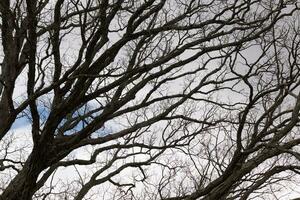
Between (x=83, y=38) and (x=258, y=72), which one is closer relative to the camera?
(x=83, y=38)

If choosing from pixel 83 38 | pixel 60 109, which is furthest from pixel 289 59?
pixel 60 109

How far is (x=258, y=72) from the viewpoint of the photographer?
22.5 ft

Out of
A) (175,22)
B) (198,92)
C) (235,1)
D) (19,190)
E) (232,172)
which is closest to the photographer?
(232,172)

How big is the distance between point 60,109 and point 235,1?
3.36 meters

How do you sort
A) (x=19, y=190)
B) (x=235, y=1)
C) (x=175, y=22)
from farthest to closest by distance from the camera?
(x=175, y=22)
(x=235, y=1)
(x=19, y=190)

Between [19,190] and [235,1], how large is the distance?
429 cm

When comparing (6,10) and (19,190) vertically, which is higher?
(6,10)

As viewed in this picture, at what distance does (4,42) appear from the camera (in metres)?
6.57

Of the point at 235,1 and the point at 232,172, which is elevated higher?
the point at 235,1

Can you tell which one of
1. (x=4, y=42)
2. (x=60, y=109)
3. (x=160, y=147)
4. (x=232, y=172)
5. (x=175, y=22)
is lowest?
(x=232, y=172)

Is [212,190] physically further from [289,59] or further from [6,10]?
[6,10]

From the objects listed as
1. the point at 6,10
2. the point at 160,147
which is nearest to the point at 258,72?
the point at 160,147

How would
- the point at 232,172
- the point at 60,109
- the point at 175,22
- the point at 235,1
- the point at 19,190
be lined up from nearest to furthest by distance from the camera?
the point at 232,172 < the point at 60,109 < the point at 19,190 < the point at 235,1 < the point at 175,22

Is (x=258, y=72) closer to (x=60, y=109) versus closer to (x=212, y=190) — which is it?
(x=212, y=190)
